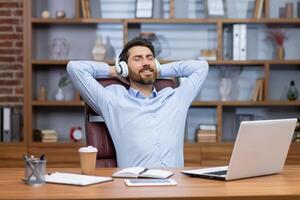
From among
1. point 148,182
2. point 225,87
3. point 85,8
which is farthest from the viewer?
point 225,87

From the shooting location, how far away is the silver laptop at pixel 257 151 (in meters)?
1.94

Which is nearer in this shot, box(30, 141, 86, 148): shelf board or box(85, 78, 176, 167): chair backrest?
box(85, 78, 176, 167): chair backrest

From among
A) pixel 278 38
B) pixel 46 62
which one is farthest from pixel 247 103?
pixel 46 62

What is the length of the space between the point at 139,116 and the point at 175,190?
1.15 m

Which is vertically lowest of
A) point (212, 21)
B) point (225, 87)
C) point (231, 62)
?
point (225, 87)

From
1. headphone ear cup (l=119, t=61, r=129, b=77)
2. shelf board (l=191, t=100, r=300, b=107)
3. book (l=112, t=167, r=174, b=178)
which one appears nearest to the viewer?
book (l=112, t=167, r=174, b=178)

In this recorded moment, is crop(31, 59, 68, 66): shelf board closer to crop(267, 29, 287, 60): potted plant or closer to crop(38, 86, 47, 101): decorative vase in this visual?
crop(38, 86, 47, 101): decorative vase

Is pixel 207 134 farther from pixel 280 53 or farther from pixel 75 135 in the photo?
pixel 75 135

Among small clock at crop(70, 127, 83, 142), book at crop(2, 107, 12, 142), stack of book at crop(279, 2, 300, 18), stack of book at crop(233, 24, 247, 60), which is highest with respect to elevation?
stack of book at crop(279, 2, 300, 18)

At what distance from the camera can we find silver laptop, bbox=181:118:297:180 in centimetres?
194

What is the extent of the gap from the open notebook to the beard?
44.1 inches

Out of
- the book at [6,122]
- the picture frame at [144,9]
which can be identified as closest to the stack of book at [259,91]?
the picture frame at [144,9]

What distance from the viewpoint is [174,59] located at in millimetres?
4758

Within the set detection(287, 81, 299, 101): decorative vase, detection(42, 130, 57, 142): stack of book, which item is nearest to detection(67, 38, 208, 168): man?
detection(42, 130, 57, 142): stack of book
